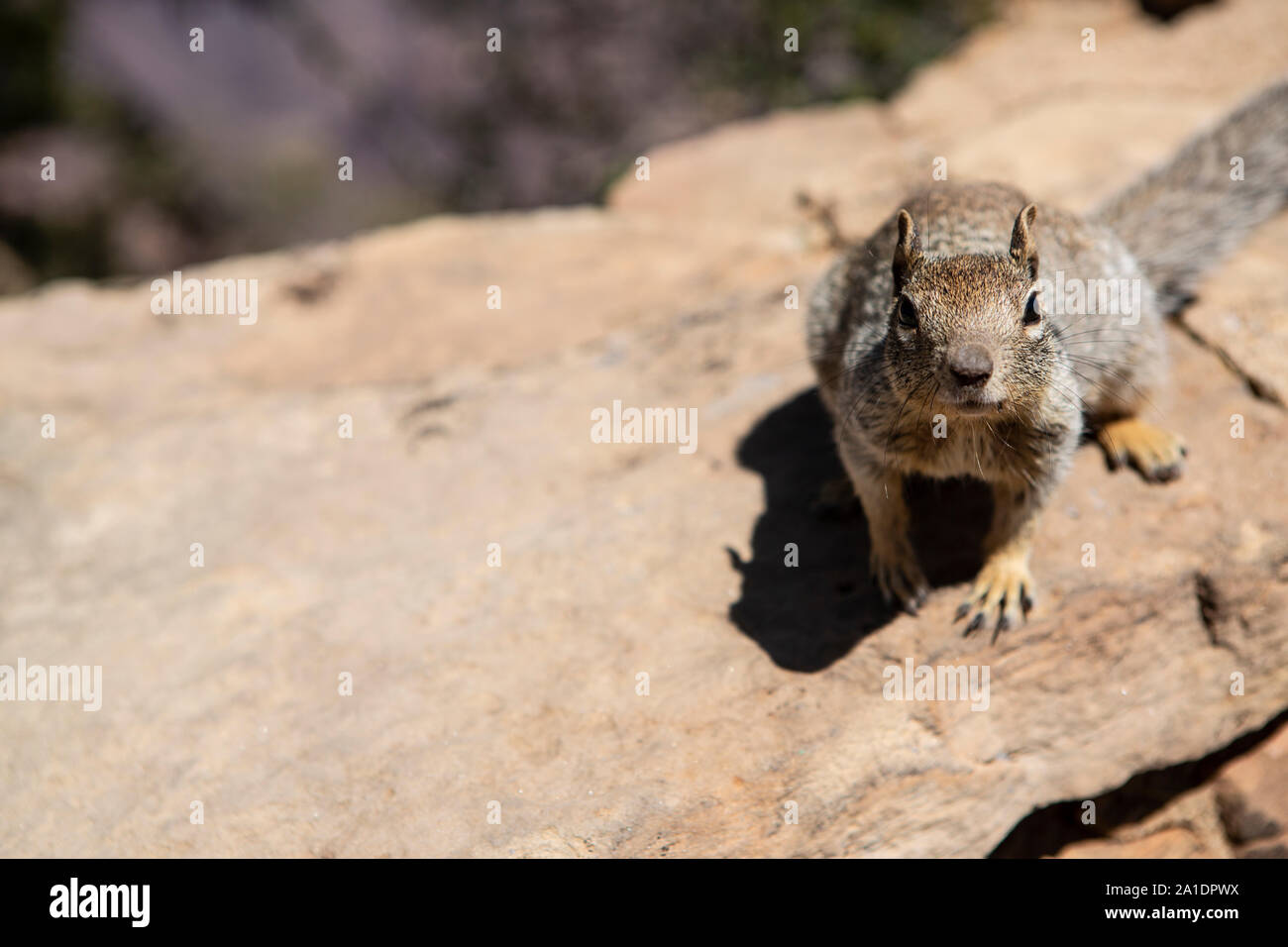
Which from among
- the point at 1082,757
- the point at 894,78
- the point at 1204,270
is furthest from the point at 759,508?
the point at 894,78

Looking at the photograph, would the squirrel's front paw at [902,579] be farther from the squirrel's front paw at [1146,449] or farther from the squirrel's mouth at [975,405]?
the squirrel's front paw at [1146,449]

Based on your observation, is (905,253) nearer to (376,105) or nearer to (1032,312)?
(1032,312)

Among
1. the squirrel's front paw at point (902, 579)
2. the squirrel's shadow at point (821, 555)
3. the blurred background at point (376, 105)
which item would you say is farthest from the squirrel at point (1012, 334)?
the blurred background at point (376, 105)

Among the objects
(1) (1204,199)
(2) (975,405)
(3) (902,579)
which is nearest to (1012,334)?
(2) (975,405)

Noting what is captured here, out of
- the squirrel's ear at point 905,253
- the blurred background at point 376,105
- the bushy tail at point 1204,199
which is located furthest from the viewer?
the blurred background at point 376,105

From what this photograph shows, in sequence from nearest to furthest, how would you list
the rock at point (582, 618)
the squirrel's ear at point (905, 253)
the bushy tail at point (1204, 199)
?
the squirrel's ear at point (905, 253) → the rock at point (582, 618) → the bushy tail at point (1204, 199)

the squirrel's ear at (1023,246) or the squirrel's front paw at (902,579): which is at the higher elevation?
the squirrel's ear at (1023,246)
